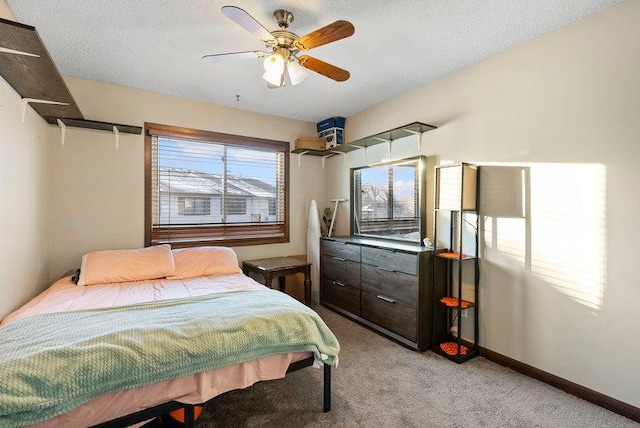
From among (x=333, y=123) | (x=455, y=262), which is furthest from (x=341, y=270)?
(x=333, y=123)

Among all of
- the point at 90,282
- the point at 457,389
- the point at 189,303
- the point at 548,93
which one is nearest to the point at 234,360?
the point at 189,303

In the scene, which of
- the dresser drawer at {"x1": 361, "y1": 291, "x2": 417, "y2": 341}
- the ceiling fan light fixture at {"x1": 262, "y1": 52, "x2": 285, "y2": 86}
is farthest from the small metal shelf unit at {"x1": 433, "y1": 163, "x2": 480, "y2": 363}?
the ceiling fan light fixture at {"x1": 262, "y1": 52, "x2": 285, "y2": 86}

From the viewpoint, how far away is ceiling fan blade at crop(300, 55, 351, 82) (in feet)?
6.62

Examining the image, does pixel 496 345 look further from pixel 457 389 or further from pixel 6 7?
pixel 6 7

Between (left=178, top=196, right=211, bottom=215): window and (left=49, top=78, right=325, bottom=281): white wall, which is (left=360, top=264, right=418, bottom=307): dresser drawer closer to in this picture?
(left=178, top=196, right=211, bottom=215): window

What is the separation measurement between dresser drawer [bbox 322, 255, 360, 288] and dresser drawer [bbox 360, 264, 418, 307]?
0.10 meters

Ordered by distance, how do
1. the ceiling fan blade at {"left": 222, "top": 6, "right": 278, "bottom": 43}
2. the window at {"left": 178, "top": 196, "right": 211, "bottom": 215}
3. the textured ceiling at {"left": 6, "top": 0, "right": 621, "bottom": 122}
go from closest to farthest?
the ceiling fan blade at {"left": 222, "top": 6, "right": 278, "bottom": 43}
the textured ceiling at {"left": 6, "top": 0, "right": 621, "bottom": 122}
the window at {"left": 178, "top": 196, "right": 211, "bottom": 215}

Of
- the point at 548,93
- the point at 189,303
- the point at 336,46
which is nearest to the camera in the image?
the point at 189,303

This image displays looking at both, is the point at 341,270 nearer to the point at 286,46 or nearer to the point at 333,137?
the point at 333,137

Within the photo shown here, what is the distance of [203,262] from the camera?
308cm

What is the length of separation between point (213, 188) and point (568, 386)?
12.3ft

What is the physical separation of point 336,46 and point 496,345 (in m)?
2.78

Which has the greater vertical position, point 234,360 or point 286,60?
→ point 286,60

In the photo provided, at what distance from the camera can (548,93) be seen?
7.30ft
